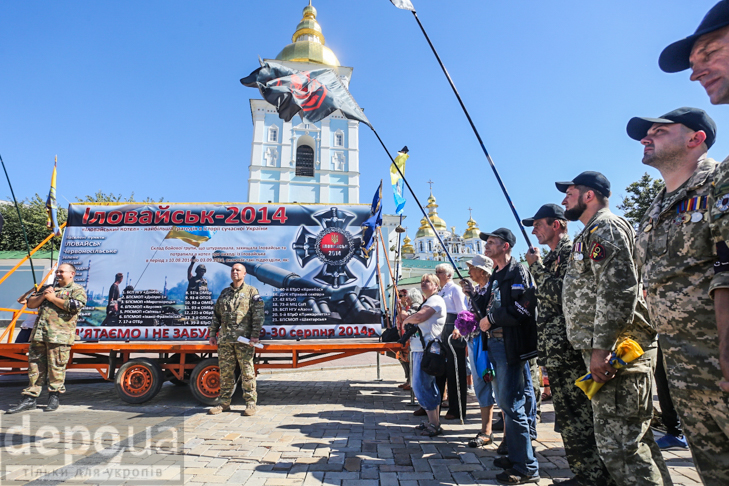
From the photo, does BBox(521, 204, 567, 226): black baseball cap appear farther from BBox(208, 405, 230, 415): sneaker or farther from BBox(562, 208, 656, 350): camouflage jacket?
BBox(208, 405, 230, 415): sneaker

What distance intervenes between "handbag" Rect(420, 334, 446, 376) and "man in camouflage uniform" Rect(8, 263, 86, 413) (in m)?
5.09

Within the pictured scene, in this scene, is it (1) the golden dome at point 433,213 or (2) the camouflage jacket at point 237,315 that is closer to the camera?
(2) the camouflage jacket at point 237,315

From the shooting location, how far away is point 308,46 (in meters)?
29.1

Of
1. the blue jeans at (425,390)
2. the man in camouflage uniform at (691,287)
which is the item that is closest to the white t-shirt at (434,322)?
the blue jeans at (425,390)

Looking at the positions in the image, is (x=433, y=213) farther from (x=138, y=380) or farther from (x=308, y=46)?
(x=138, y=380)

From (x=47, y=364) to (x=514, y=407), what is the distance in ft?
20.6

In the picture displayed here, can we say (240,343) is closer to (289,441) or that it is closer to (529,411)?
(289,441)

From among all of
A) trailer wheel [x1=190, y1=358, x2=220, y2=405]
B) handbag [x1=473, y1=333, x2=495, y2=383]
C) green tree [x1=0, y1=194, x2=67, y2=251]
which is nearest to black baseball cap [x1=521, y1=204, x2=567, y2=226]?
handbag [x1=473, y1=333, x2=495, y2=383]

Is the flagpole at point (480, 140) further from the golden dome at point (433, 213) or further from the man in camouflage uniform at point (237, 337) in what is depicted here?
the golden dome at point (433, 213)

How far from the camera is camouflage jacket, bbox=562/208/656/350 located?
2.00 meters

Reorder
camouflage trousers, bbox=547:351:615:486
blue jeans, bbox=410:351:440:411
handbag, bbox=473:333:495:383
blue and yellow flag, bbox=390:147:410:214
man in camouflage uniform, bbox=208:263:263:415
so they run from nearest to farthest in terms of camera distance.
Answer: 1. camouflage trousers, bbox=547:351:615:486
2. handbag, bbox=473:333:495:383
3. blue jeans, bbox=410:351:440:411
4. man in camouflage uniform, bbox=208:263:263:415
5. blue and yellow flag, bbox=390:147:410:214

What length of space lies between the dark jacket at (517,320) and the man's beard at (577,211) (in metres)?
0.67

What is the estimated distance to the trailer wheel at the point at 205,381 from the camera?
5656 mm

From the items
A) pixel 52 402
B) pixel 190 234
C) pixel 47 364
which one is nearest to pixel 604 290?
pixel 190 234
